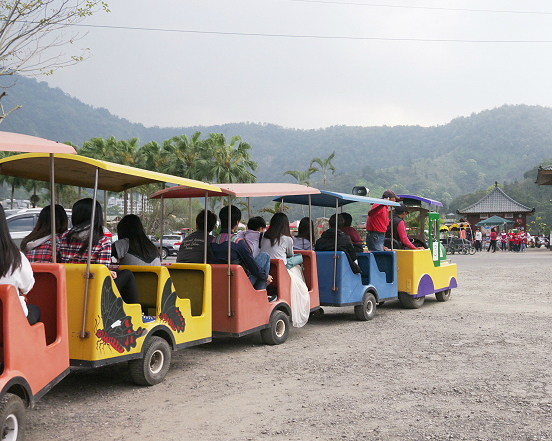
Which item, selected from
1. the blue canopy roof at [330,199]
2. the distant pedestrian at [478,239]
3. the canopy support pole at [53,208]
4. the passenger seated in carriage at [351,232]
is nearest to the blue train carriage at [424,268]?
the passenger seated in carriage at [351,232]

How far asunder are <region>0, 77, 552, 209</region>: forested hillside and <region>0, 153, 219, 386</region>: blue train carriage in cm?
11787

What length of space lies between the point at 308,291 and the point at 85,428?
4672 millimetres

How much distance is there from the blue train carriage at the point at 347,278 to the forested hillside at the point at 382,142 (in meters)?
114

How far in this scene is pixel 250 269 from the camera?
794 centimetres

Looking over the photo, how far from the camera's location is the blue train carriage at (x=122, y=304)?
539 centimetres

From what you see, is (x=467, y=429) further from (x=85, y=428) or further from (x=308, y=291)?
(x=308, y=291)

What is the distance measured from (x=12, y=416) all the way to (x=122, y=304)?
5.90ft

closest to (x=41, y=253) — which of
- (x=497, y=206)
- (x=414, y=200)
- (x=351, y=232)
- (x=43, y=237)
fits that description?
(x=43, y=237)

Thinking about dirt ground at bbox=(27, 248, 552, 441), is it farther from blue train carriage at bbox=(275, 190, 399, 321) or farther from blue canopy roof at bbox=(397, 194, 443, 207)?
blue canopy roof at bbox=(397, 194, 443, 207)

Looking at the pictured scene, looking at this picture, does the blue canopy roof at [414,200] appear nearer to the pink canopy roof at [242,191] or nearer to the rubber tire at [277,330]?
the pink canopy roof at [242,191]

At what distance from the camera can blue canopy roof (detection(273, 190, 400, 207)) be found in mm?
9508

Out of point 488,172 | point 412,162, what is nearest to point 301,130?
point 412,162

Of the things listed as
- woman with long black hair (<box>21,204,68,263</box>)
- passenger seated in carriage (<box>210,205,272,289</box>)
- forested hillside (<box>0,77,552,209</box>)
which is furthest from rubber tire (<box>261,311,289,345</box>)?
forested hillside (<box>0,77,552,209</box>)

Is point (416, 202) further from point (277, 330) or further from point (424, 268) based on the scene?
point (277, 330)
